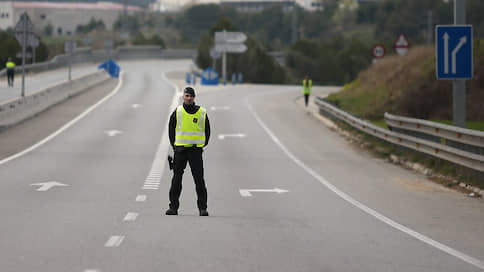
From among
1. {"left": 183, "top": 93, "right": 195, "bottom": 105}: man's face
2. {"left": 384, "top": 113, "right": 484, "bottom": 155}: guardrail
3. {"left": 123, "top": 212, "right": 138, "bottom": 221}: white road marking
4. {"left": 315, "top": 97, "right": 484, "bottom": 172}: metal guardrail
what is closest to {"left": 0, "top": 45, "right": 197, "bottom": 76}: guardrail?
{"left": 315, "top": 97, "right": 484, "bottom": 172}: metal guardrail

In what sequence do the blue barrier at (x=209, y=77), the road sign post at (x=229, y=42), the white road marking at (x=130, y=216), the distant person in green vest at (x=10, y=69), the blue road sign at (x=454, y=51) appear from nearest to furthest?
the white road marking at (x=130, y=216) < the blue road sign at (x=454, y=51) < the distant person in green vest at (x=10, y=69) < the blue barrier at (x=209, y=77) < the road sign post at (x=229, y=42)

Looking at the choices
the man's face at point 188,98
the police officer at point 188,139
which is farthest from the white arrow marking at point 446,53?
the man's face at point 188,98

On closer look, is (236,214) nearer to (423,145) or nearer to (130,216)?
(130,216)

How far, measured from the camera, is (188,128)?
1241 cm

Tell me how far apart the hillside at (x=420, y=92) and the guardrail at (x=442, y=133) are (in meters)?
8.52

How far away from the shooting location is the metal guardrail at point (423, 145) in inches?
672

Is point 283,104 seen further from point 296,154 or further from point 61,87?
point 296,154

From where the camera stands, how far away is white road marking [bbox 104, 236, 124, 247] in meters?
9.67

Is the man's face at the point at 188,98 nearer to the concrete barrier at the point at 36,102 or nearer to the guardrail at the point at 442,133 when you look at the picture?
the guardrail at the point at 442,133

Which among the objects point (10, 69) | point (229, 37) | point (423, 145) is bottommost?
point (423, 145)

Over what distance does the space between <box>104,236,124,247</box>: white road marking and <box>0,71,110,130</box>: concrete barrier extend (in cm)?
2407

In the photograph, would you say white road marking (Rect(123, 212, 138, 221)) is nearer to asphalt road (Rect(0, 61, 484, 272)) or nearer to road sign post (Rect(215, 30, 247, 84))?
asphalt road (Rect(0, 61, 484, 272))

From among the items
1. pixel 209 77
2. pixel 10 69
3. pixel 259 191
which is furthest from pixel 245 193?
pixel 209 77

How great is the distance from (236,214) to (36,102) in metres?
29.8
